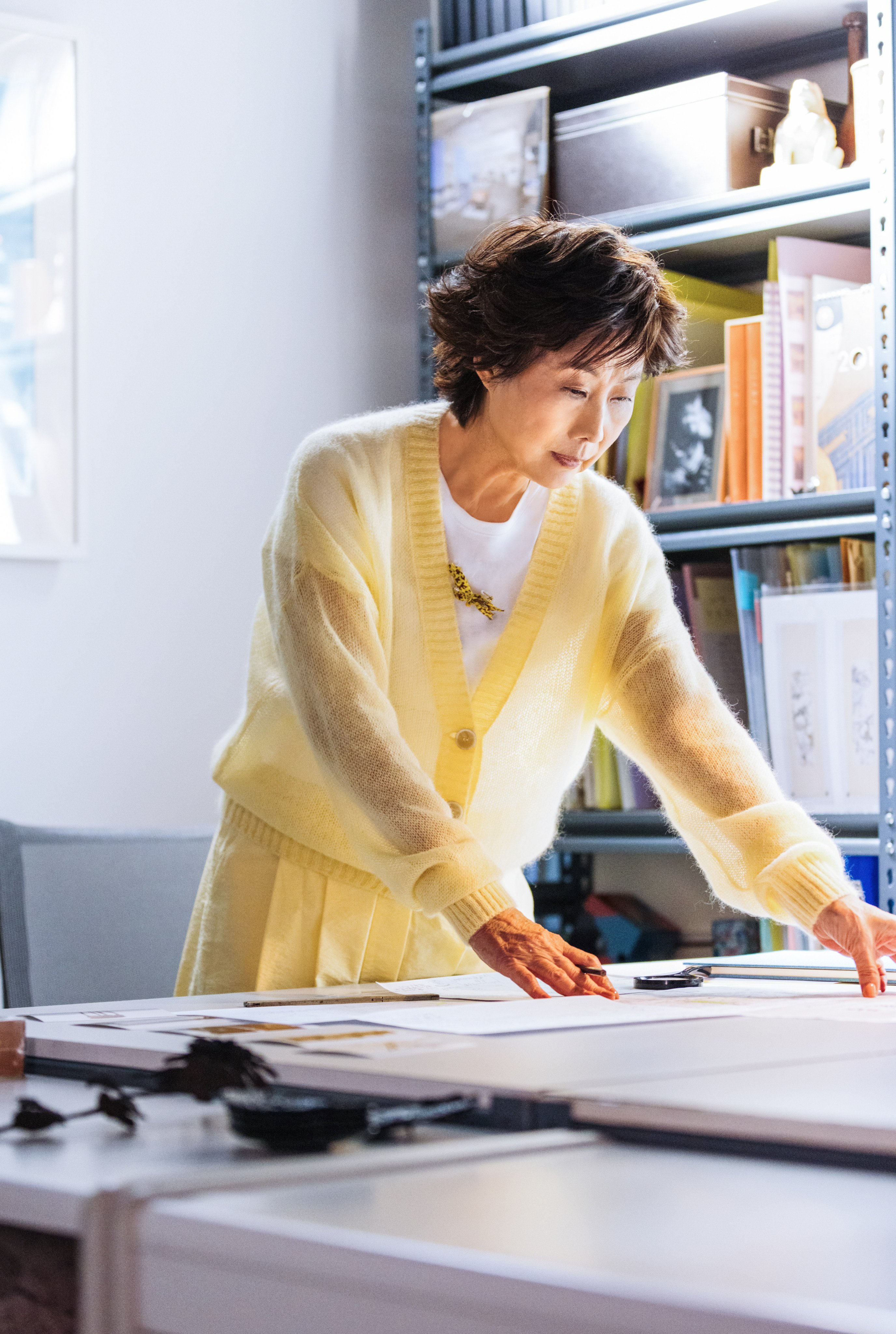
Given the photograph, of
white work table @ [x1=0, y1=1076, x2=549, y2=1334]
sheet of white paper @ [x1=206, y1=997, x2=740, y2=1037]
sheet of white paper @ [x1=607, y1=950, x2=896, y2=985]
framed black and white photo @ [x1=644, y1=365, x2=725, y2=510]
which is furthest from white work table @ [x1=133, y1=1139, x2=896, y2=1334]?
framed black and white photo @ [x1=644, y1=365, x2=725, y2=510]

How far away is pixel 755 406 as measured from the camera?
2.38 m

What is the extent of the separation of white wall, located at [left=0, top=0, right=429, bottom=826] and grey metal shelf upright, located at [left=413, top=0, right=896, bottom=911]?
0.49 ft

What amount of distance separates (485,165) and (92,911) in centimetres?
159

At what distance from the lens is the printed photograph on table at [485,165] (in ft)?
8.64

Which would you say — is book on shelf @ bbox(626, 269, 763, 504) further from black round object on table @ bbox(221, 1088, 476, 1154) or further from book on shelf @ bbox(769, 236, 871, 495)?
black round object on table @ bbox(221, 1088, 476, 1154)

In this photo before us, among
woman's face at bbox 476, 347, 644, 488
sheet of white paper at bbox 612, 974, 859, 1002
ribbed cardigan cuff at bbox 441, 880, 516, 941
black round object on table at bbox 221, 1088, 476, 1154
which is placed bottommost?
A: sheet of white paper at bbox 612, 974, 859, 1002

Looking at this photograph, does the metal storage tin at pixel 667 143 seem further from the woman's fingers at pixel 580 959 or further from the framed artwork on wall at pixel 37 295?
the woman's fingers at pixel 580 959

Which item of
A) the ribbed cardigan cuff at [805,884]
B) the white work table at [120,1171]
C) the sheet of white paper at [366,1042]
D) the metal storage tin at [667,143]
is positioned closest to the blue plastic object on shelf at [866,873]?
the ribbed cardigan cuff at [805,884]

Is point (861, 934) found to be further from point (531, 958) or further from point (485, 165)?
point (485, 165)

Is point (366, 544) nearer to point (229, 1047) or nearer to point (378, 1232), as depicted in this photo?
point (229, 1047)

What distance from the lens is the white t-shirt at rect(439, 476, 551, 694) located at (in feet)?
4.92

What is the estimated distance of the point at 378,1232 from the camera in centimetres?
51

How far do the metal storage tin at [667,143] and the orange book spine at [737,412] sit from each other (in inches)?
9.2

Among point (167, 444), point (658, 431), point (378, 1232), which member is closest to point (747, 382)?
point (658, 431)
